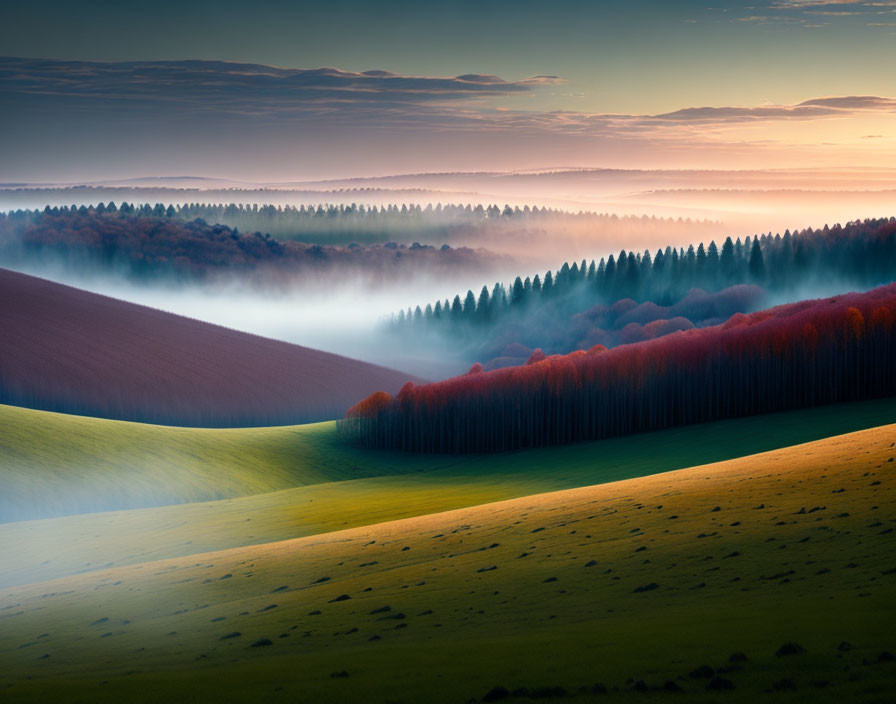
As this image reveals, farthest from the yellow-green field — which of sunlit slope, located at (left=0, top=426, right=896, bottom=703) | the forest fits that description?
sunlit slope, located at (left=0, top=426, right=896, bottom=703)

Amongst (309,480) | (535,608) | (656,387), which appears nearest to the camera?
(535,608)

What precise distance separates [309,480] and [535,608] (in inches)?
Answer: 3926

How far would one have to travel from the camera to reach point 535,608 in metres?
35.3

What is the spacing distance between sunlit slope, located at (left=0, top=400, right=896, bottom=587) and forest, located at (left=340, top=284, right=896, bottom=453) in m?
8.33

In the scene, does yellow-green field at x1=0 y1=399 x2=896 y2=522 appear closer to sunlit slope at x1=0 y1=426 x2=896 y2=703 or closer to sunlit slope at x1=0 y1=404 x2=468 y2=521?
sunlit slope at x1=0 y1=404 x2=468 y2=521

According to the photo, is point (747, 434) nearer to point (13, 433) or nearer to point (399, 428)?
point (399, 428)

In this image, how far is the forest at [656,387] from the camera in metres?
145

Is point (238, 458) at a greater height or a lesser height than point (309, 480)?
greater

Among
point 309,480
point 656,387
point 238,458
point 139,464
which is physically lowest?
point 309,480

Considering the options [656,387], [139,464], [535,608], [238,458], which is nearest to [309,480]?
[238,458]

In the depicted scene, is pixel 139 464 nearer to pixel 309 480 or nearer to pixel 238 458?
pixel 238 458

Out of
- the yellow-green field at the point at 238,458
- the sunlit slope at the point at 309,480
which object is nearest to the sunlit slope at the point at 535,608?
the sunlit slope at the point at 309,480

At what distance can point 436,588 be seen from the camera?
4106cm

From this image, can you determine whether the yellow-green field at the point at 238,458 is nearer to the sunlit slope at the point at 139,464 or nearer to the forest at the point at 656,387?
the sunlit slope at the point at 139,464
